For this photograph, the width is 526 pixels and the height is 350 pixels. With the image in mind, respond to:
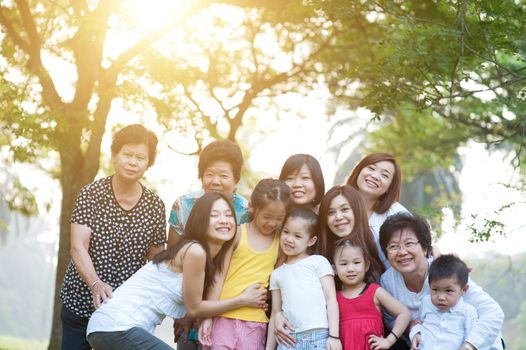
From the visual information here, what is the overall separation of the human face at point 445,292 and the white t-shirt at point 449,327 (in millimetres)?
58

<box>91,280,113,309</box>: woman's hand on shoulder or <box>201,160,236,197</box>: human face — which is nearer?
<box>91,280,113,309</box>: woman's hand on shoulder

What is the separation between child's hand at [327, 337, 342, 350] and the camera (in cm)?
432

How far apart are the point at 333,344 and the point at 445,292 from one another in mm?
714

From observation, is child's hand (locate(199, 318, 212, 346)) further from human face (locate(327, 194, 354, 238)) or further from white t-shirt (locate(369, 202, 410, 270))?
white t-shirt (locate(369, 202, 410, 270))

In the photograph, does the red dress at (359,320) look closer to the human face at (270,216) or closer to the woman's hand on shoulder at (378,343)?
the woman's hand on shoulder at (378,343)

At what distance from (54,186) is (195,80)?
313 centimetres

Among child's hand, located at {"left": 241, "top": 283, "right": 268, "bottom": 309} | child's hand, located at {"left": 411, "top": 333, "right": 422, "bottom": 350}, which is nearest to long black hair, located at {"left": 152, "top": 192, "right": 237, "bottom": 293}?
child's hand, located at {"left": 241, "top": 283, "right": 268, "bottom": 309}

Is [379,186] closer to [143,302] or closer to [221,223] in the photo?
[221,223]

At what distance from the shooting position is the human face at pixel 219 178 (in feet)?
16.0

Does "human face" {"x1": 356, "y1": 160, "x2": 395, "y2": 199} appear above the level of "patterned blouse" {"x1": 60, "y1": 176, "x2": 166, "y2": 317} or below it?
above

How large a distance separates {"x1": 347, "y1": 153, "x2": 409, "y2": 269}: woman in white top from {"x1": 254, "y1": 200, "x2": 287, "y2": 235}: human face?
27.0 inches

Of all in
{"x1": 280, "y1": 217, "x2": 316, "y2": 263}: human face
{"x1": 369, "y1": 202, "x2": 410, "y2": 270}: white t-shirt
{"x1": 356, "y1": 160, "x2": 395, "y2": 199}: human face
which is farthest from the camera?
{"x1": 356, "y1": 160, "x2": 395, "y2": 199}: human face

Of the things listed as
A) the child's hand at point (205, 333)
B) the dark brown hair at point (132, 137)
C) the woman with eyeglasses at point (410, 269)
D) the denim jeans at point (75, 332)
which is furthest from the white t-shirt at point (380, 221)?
the denim jeans at point (75, 332)

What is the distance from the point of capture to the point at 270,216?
4.63 metres
